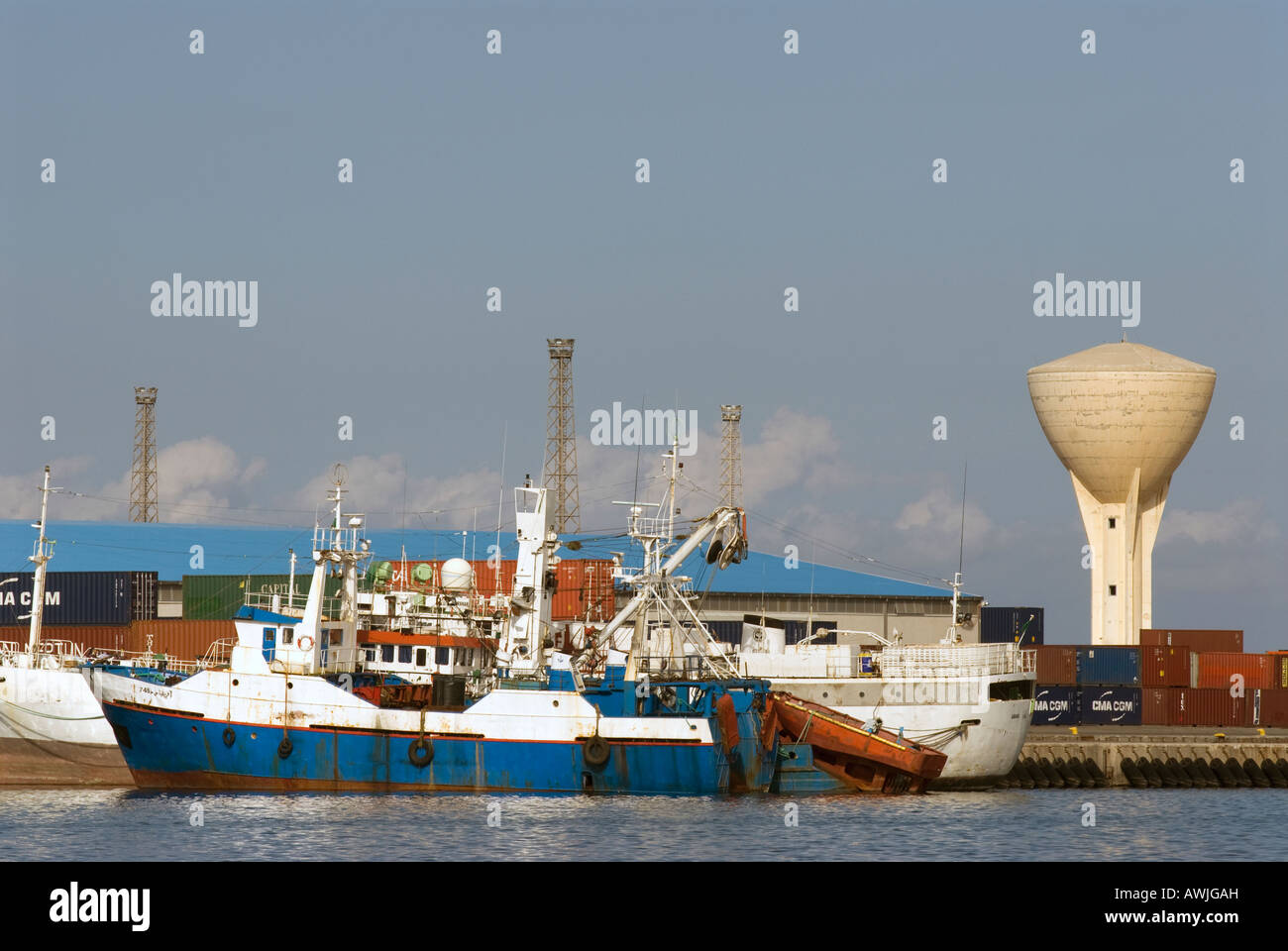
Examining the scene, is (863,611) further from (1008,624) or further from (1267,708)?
(1267,708)

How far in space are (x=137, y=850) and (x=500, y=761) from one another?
45.0ft

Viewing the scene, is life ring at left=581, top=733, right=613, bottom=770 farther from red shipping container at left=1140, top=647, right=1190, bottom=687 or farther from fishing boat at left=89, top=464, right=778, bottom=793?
red shipping container at left=1140, top=647, right=1190, bottom=687

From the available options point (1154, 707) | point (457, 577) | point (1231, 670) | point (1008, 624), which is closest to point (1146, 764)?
point (1154, 707)

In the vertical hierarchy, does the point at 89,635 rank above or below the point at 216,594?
below

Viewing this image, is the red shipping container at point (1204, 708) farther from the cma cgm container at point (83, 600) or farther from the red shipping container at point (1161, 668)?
the cma cgm container at point (83, 600)

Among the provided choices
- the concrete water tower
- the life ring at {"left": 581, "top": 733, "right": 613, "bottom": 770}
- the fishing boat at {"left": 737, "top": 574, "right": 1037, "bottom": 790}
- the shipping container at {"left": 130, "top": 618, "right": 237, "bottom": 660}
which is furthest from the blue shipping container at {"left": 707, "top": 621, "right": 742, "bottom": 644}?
the concrete water tower

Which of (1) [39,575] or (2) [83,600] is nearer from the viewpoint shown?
(1) [39,575]

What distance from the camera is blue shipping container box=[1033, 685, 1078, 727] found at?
239 feet

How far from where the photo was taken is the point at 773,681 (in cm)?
5666

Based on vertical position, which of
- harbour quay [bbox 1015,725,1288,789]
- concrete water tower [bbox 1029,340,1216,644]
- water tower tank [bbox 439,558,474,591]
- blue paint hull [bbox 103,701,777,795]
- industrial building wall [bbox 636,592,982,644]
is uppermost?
concrete water tower [bbox 1029,340,1216,644]

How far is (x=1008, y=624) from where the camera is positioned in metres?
86.9

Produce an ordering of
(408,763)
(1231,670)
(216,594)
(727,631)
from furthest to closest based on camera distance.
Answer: (1231,670)
(727,631)
(216,594)
(408,763)

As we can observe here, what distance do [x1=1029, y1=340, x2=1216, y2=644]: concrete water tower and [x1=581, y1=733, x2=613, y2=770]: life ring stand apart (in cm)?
5429

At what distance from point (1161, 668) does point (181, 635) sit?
141 ft
